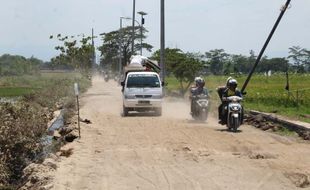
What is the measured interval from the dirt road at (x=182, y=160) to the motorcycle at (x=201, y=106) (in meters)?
2.84

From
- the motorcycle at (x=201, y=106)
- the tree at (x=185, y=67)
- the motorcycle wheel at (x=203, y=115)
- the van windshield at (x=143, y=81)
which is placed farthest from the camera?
the tree at (x=185, y=67)

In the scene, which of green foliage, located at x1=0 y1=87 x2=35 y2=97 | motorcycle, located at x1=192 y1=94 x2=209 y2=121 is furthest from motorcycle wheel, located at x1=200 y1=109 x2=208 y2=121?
green foliage, located at x1=0 y1=87 x2=35 y2=97

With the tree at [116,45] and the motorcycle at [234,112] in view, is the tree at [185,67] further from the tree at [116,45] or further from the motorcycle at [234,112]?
the tree at [116,45]

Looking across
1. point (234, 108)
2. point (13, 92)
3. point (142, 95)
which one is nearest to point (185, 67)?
point (142, 95)

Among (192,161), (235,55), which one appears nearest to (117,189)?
(192,161)

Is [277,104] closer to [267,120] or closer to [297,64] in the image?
[267,120]

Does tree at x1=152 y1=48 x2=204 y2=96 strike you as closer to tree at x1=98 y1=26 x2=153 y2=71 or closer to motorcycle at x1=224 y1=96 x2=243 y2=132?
motorcycle at x1=224 y1=96 x2=243 y2=132

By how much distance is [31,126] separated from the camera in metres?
16.8

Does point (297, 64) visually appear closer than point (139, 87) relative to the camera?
No

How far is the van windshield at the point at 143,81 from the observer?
25.5 meters

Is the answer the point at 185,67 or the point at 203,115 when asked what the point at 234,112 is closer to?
the point at 203,115

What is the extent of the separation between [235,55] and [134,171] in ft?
396

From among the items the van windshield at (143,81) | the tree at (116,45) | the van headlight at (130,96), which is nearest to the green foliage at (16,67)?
the tree at (116,45)

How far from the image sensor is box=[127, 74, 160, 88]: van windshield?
25.5 m
